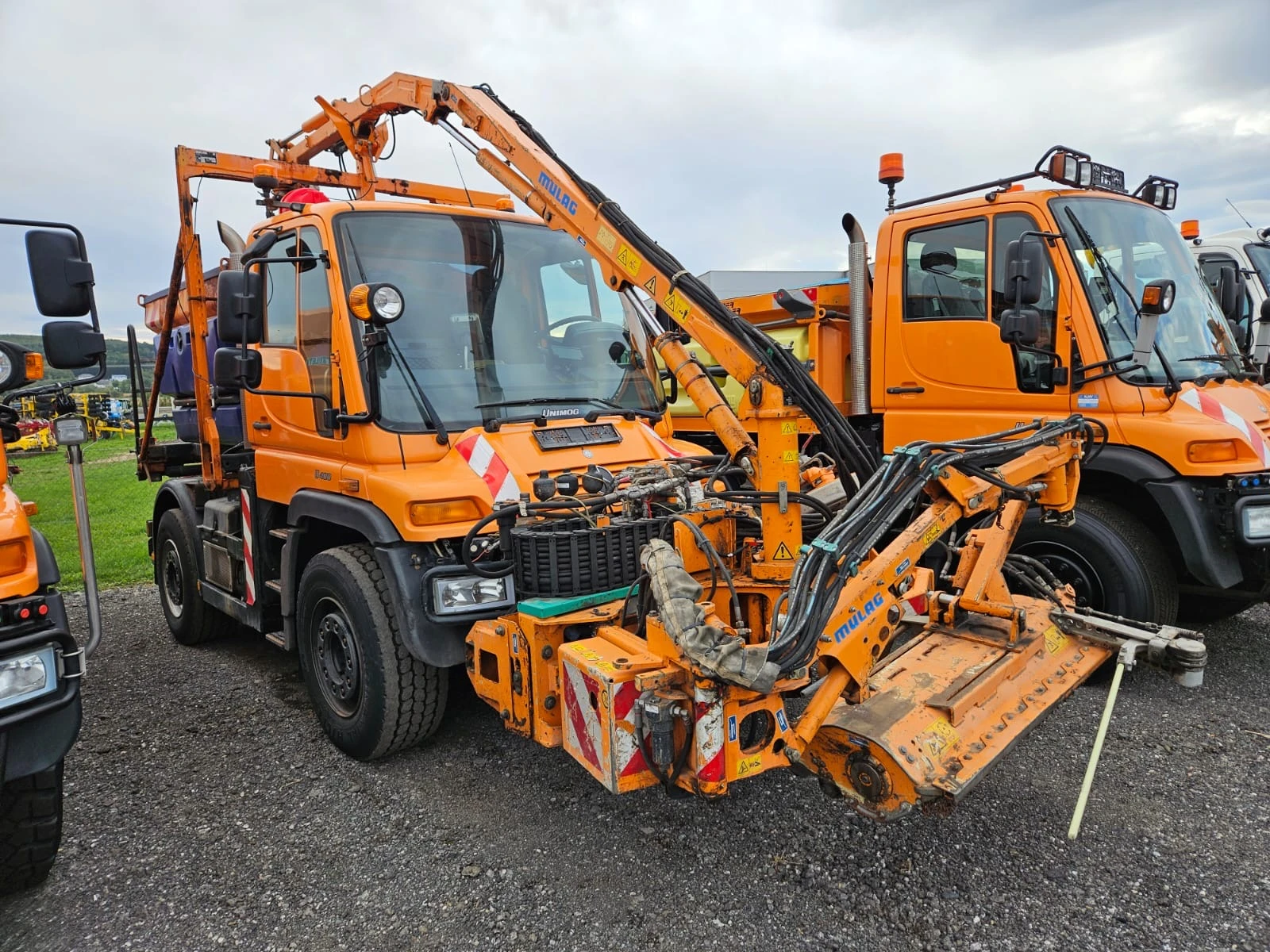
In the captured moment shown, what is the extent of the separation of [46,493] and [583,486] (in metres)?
15.1

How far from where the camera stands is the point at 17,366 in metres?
2.66

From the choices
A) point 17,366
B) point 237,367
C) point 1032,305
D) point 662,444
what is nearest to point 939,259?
point 1032,305

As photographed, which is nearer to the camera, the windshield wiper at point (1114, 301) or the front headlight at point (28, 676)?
the front headlight at point (28, 676)

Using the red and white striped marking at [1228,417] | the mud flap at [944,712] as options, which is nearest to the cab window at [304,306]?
the mud flap at [944,712]

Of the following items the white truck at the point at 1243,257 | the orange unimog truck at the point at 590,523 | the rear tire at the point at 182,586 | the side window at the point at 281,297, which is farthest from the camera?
the white truck at the point at 1243,257

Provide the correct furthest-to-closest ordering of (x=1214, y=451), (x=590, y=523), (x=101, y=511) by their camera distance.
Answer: (x=101, y=511) → (x=1214, y=451) → (x=590, y=523)

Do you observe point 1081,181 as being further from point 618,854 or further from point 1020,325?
point 618,854

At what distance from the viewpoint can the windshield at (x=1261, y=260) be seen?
7.98 m

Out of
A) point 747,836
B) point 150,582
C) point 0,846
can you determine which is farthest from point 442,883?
point 150,582

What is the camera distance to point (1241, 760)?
3.48m

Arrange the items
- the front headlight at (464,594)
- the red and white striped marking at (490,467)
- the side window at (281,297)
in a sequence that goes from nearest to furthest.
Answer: the front headlight at (464,594) < the red and white striped marking at (490,467) < the side window at (281,297)

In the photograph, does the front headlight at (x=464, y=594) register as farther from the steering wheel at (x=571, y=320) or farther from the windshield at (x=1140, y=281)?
the windshield at (x=1140, y=281)

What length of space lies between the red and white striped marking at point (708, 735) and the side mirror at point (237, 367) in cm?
260

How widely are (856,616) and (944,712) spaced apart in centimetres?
50
